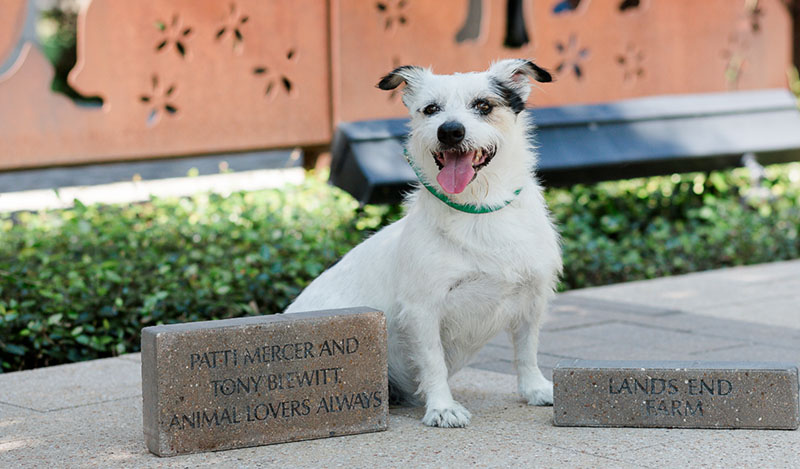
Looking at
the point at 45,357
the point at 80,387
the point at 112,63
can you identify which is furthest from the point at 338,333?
the point at 112,63

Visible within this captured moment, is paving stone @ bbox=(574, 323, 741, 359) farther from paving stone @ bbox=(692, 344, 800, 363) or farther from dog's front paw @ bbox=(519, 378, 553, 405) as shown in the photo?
dog's front paw @ bbox=(519, 378, 553, 405)

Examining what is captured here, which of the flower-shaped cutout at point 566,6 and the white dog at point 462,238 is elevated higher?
the flower-shaped cutout at point 566,6

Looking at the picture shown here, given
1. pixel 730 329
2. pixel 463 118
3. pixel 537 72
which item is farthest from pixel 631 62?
pixel 463 118

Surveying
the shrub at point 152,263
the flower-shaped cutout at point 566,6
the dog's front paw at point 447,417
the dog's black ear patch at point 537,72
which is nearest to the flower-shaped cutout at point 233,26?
the shrub at point 152,263

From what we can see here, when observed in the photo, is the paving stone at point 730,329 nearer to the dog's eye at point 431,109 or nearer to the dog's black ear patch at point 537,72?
the dog's black ear patch at point 537,72

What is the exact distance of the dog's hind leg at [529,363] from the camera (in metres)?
4.76

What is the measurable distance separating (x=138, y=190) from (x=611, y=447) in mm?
6974

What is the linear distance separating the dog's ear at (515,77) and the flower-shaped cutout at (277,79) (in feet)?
19.1

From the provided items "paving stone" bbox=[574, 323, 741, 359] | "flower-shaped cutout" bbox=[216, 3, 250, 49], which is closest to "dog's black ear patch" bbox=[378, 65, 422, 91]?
"paving stone" bbox=[574, 323, 741, 359]

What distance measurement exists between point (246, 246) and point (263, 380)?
3.83 m

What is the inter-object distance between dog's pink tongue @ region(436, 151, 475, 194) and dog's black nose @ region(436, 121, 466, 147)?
100 millimetres

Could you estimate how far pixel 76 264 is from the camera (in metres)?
7.26

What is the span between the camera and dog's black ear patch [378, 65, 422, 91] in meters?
4.56

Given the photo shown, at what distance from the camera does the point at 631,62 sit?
1160cm
